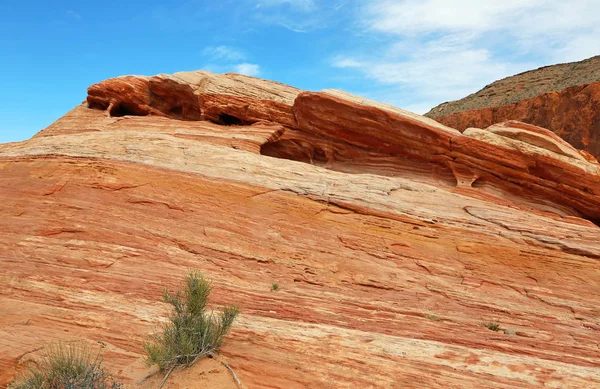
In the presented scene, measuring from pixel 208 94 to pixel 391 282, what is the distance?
439 inches

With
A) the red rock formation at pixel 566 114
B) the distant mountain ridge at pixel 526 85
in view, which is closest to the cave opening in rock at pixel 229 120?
the red rock formation at pixel 566 114

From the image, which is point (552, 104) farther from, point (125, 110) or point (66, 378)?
point (66, 378)

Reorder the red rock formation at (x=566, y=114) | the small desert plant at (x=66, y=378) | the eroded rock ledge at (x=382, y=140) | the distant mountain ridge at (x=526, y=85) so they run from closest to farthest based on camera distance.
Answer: the small desert plant at (x=66, y=378)
the eroded rock ledge at (x=382, y=140)
the red rock formation at (x=566, y=114)
the distant mountain ridge at (x=526, y=85)

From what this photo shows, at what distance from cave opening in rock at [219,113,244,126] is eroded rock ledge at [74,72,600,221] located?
0.14 feet

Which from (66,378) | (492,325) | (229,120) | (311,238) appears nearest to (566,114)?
(229,120)

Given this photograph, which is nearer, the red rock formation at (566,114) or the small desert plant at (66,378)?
the small desert plant at (66,378)

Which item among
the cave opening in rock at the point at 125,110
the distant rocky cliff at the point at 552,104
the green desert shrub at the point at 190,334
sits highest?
the distant rocky cliff at the point at 552,104

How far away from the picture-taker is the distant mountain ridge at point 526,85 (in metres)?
38.6

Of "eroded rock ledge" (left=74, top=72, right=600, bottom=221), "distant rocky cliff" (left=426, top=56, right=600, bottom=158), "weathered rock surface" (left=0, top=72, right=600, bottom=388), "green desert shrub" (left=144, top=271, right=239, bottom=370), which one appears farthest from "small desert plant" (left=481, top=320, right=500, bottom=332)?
"distant rocky cliff" (left=426, top=56, right=600, bottom=158)

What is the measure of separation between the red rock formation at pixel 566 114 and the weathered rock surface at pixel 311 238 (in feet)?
52.2

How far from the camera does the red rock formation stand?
95.2ft

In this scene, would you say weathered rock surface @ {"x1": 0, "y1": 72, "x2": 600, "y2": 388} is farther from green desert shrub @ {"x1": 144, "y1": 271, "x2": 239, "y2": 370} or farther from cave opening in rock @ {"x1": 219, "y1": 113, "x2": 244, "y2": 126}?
green desert shrub @ {"x1": 144, "y1": 271, "x2": 239, "y2": 370}

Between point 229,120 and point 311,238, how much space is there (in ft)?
28.6

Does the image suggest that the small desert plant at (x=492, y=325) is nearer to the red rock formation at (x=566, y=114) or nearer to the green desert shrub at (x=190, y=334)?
the green desert shrub at (x=190, y=334)
